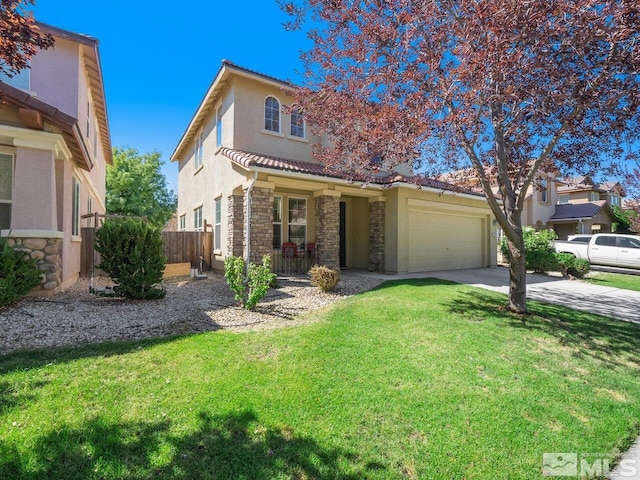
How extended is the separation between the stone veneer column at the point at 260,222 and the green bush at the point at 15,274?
201 inches

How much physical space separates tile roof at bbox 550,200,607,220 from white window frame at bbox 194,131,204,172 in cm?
2799

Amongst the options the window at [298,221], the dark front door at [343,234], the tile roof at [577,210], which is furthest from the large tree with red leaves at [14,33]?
the tile roof at [577,210]

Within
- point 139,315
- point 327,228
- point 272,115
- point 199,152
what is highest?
point 272,115

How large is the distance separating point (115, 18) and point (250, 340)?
9.45m

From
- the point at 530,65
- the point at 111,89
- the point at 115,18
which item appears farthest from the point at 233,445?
the point at 111,89

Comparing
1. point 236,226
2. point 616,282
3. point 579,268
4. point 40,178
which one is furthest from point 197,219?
point 616,282

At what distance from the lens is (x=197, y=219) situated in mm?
17047

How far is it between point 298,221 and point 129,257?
21.7 feet

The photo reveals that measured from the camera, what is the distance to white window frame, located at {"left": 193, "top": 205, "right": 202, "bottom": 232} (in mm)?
16469

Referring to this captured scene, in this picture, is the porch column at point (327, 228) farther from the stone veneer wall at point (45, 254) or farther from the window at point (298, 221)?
the stone veneer wall at point (45, 254)

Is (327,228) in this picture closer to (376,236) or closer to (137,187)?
(376,236)

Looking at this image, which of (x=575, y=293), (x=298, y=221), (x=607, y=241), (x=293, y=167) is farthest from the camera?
(x=607, y=241)

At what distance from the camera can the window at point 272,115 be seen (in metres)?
12.2

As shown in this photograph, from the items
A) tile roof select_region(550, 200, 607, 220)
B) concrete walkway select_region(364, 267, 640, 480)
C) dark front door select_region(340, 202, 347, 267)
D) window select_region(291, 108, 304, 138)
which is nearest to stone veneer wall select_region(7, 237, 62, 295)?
window select_region(291, 108, 304, 138)
